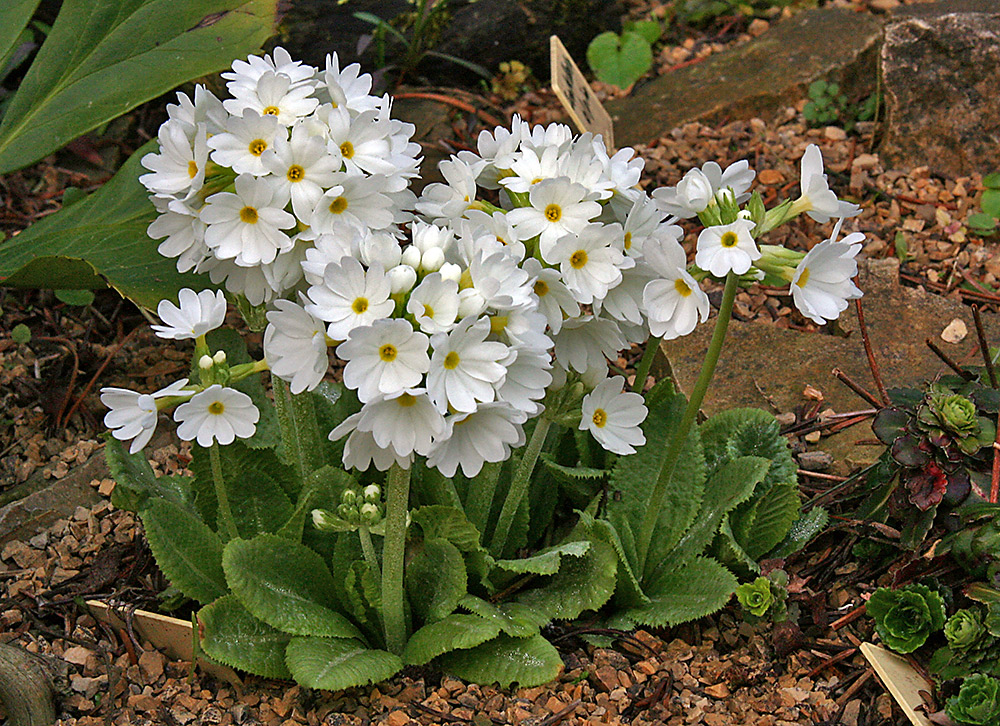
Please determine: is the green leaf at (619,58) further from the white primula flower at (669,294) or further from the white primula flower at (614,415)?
the white primula flower at (669,294)

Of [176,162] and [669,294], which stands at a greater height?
[176,162]

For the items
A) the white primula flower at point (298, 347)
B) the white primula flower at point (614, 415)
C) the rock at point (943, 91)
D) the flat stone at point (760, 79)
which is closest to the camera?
the white primula flower at point (298, 347)

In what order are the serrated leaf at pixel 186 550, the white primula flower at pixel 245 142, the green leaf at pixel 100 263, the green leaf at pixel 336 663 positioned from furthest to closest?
the green leaf at pixel 100 263
the serrated leaf at pixel 186 550
the green leaf at pixel 336 663
the white primula flower at pixel 245 142

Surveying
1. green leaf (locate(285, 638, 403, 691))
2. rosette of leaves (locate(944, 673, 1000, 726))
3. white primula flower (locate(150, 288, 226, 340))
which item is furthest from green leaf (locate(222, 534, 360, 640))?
rosette of leaves (locate(944, 673, 1000, 726))

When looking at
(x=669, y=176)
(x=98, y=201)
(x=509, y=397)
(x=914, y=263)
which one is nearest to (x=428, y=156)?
(x=669, y=176)

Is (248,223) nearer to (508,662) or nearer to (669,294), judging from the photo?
(669,294)

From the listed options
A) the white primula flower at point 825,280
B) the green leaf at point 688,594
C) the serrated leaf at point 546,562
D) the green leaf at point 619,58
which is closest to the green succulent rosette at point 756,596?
the green leaf at point 688,594

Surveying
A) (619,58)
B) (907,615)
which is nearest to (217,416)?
(907,615)
